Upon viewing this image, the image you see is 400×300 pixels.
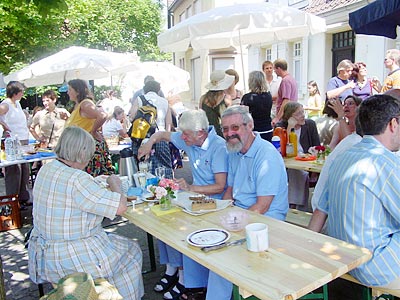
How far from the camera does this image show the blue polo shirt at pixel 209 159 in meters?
3.14

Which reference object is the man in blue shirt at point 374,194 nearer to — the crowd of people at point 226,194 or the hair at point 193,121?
the crowd of people at point 226,194

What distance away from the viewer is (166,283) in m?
3.34

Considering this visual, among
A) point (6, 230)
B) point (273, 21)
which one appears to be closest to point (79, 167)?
point (6, 230)

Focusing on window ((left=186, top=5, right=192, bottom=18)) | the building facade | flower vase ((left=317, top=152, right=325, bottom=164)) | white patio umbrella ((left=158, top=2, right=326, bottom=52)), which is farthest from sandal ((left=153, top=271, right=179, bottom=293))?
window ((left=186, top=5, right=192, bottom=18))

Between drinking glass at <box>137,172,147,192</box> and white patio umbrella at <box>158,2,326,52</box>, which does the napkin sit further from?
white patio umbrella at <box>158,2,326,52</box>

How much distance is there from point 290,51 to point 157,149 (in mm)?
9402

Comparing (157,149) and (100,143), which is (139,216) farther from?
(100,143)

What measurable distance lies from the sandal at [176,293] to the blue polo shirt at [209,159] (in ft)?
2.55

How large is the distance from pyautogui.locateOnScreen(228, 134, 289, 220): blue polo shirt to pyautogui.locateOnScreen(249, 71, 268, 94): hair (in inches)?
88.8

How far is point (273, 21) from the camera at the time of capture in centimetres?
511

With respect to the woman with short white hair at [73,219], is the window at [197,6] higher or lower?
higher

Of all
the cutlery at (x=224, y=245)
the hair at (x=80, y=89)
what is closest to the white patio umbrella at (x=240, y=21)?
the hair at (x=80, y=89)

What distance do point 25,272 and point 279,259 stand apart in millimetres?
2992

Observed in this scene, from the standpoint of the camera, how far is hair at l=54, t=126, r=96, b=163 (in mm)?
2459
